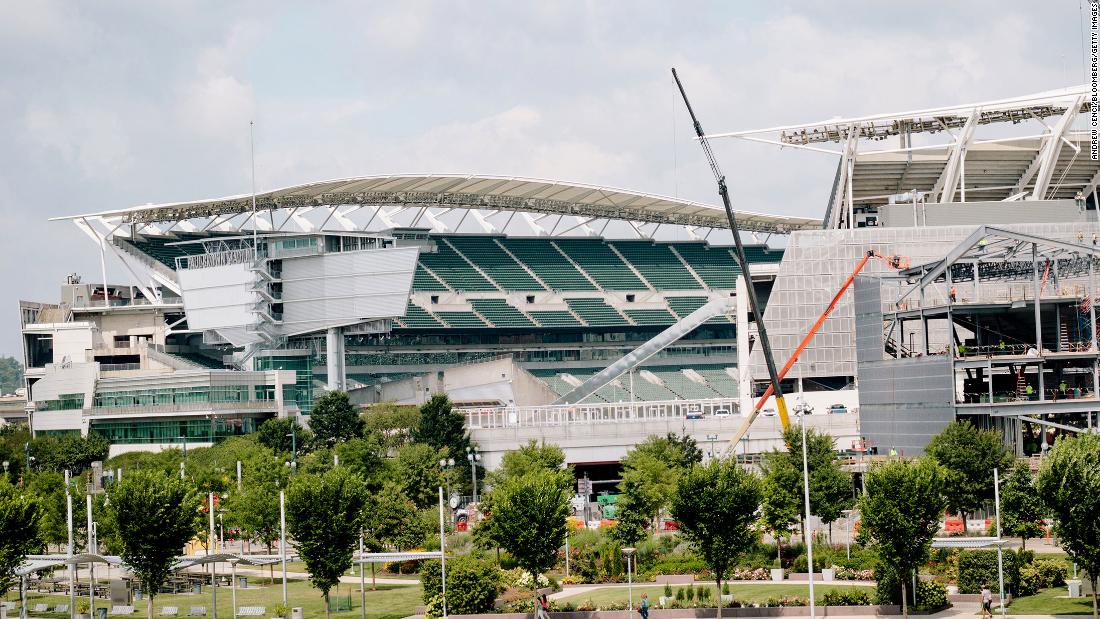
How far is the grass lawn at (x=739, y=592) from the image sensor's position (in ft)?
174

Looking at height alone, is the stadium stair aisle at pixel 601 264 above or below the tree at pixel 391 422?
above

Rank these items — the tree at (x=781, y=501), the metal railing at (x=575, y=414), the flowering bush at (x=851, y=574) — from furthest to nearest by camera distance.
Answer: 1. the metal railing at (x=575, y=414)
2. the tree at (x=781, y=501)
3. the flowering bush at (x=851, y=574)

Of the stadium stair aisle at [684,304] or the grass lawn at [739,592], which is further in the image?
the stadium stair aisle at [684,304]

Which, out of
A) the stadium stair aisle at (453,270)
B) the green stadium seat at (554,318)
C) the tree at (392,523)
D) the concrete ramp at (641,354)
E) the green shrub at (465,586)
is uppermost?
the stadium stair aisle at (453,270)

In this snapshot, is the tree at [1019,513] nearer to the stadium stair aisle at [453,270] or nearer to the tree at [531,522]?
the tree at [531,522]

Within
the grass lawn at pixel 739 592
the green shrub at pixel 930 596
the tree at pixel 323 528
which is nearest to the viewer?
the green shrub at pixel 930 596

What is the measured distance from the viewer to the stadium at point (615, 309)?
84688 millimetres

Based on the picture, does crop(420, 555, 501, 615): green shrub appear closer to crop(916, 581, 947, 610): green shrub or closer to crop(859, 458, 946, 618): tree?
crop(859, 458, 946, 618): tree

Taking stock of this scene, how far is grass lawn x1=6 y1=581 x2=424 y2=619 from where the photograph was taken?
5491cm

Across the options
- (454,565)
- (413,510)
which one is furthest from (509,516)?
(413,510)

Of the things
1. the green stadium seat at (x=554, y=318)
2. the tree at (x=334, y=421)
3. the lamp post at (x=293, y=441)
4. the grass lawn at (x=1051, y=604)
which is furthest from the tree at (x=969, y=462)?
the green stadium seat at (x=554, y=318)

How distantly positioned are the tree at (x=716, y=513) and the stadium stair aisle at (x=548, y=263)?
358ft

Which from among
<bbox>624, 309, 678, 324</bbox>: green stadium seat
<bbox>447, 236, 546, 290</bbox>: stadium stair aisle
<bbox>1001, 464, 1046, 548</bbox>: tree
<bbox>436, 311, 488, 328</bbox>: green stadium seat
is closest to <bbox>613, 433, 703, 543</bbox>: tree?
<bbox>1001, 464, 1046, 548</bbox>: tree

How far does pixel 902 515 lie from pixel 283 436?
69.6m
